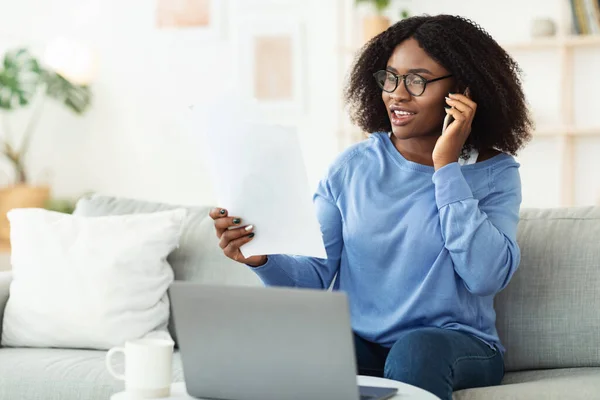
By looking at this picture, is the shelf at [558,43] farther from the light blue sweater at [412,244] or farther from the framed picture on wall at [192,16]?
the light blue sweater at [412,244]

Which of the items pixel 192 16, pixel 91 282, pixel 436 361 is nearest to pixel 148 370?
pixel 436 361

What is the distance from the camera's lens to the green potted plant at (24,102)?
471cm

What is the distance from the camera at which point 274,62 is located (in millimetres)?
4801

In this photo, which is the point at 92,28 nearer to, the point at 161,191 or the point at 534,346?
the point at 161,191

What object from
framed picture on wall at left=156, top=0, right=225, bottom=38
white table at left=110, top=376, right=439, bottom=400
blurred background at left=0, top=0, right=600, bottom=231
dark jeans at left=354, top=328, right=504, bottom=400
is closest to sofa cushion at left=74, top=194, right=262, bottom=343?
dark jeans at left=354, top=328, right=504, bottom=400

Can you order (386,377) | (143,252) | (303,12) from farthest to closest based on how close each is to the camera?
(303,12)
(143,252)
(386,377)

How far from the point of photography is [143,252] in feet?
7.64

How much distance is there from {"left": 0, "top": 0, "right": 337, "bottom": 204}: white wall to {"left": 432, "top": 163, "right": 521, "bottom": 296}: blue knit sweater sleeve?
2.93 meters

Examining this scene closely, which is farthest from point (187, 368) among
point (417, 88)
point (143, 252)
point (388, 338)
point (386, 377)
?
point (143, 252)

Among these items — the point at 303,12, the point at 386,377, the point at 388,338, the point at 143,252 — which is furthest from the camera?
the point at 303,12

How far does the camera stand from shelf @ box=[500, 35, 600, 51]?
A: 4184 millimetres

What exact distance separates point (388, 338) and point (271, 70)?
310 cm

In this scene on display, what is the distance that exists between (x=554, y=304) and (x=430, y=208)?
1.37ft

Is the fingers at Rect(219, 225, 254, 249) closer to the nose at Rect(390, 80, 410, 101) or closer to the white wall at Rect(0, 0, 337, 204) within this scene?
the nose at Rect(390, 80, 410, 101)
